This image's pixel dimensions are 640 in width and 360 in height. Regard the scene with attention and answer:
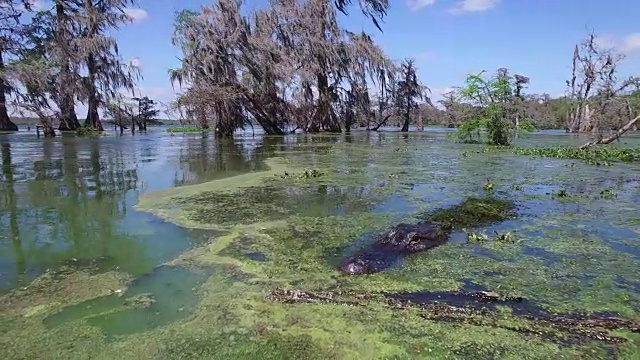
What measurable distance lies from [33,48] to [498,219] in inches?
1096

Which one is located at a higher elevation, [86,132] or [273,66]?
[273,66]

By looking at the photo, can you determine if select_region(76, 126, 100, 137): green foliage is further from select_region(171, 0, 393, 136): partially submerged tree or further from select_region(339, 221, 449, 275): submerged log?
select_region(339, 221, 449, 275): submerged log

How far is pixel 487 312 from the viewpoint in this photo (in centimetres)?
293

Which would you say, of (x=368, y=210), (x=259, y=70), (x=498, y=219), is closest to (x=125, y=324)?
(x=368, y=210)

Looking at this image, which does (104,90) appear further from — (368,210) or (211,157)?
(368,210)

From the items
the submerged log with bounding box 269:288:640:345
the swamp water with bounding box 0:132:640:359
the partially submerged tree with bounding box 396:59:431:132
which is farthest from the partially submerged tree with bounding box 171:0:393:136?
the submerged log with bounding box 269:288:640:345

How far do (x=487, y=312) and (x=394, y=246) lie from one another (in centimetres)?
141

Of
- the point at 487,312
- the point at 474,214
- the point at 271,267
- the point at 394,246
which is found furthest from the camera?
the point at 474,214

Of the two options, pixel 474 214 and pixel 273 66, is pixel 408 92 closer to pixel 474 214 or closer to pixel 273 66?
pixel 273 66

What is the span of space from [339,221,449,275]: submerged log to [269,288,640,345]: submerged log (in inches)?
21.0

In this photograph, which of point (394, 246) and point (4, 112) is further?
point (4, 112)

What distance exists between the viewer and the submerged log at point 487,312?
265cm

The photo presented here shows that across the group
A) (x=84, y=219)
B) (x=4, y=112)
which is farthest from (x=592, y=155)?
(x=4, y=112)

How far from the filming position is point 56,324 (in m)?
2.80
